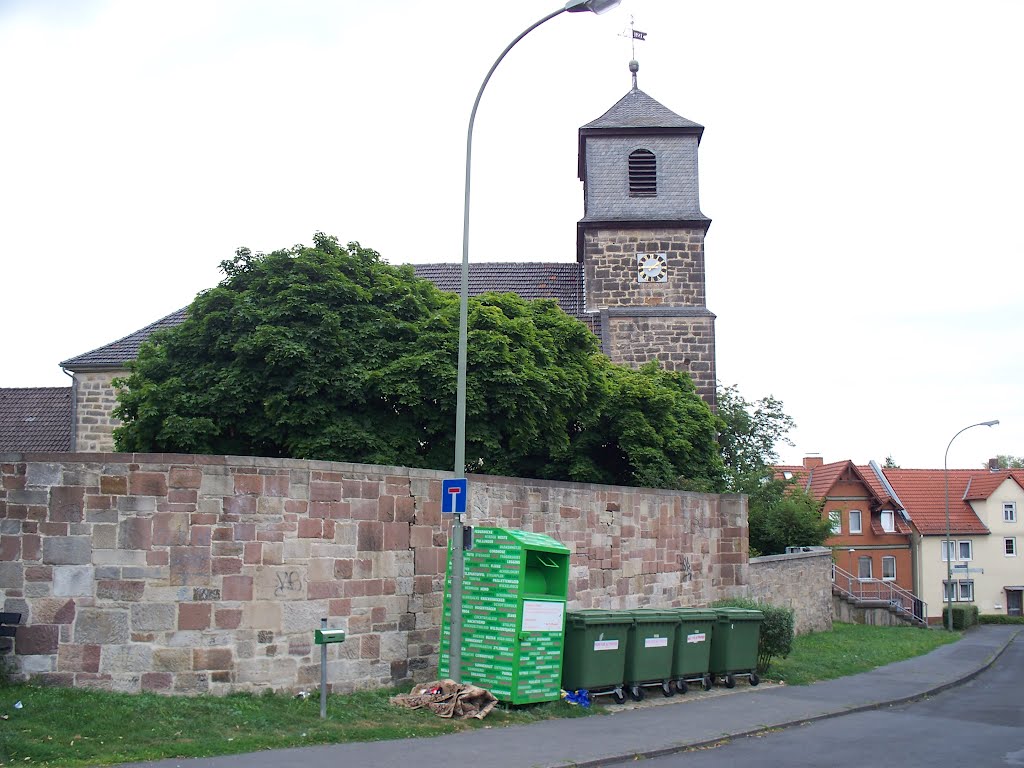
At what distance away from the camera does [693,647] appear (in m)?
15.5

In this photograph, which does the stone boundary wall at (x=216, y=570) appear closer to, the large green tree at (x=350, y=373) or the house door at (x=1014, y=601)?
the large green tree at (x=350, y=373)

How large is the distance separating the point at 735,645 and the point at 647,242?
2222cm

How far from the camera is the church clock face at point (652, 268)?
36594 millimetres

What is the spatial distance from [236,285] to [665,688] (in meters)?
13.3

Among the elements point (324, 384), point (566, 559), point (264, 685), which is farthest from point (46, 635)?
point (324, 384)

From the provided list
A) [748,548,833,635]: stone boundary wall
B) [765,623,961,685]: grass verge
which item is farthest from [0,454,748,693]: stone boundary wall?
[748,548,833,635]: stone boundary wall

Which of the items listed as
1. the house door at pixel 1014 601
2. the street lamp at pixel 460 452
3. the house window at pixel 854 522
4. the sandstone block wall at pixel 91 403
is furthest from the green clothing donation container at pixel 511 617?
the house door at pixel 1014 601

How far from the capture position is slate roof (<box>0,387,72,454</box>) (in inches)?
1442

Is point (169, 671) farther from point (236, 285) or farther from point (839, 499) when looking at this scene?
point (839, 499)

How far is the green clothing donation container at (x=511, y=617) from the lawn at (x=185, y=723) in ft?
1.22

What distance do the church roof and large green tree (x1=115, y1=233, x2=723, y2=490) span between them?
14.0 meters

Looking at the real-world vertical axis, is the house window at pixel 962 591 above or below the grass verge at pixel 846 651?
below

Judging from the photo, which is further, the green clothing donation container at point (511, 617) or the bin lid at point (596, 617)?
the bin lid at point (596, 617)

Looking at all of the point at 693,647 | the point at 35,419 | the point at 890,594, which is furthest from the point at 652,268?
the point at 693,647
